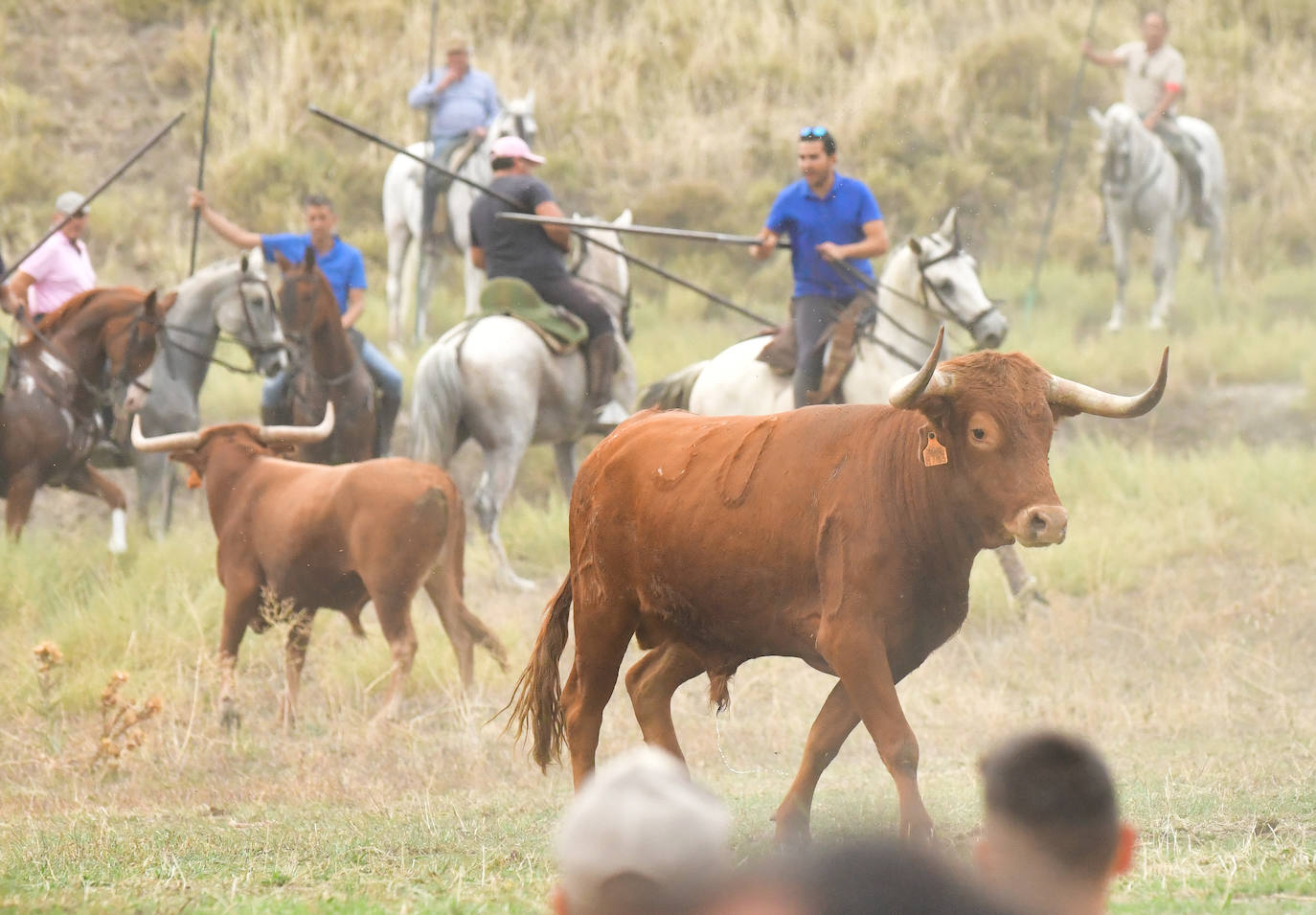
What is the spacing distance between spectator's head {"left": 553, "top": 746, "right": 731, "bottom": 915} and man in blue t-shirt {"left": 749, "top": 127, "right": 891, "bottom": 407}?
28.4 ft

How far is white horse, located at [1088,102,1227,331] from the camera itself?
775 inches

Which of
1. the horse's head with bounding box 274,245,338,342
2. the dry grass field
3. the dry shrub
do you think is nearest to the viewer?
the dry grass field

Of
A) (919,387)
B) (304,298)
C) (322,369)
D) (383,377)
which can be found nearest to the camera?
(919,387)

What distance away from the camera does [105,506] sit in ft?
55.9

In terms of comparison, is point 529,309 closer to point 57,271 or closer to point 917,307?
point 917,307

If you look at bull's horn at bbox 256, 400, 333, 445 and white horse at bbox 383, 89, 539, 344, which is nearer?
bull's horn at bbox 256, 400, 333, 445

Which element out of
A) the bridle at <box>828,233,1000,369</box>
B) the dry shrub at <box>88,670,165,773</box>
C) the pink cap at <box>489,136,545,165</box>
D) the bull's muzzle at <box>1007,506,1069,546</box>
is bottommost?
the dry shrub at <box>88,670,165,773</box>

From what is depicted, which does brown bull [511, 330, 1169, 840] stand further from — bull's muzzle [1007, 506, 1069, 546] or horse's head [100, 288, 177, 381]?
horse's head [100, 288, 177, 381]

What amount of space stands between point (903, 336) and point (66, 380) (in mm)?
5808

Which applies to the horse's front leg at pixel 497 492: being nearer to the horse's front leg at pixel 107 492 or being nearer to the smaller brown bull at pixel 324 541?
the horse's front leg at pixel 107 492

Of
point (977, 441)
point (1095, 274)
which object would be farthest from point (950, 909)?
point (1095, 274)

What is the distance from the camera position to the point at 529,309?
45.6 ft

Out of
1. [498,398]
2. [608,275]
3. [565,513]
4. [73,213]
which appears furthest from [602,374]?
[73,213]

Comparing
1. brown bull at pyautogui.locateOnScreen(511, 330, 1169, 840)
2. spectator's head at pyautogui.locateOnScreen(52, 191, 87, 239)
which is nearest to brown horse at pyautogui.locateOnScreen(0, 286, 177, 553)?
spectator's head at pyautogui.locateOnScreen(52, 191, 87, 239)
